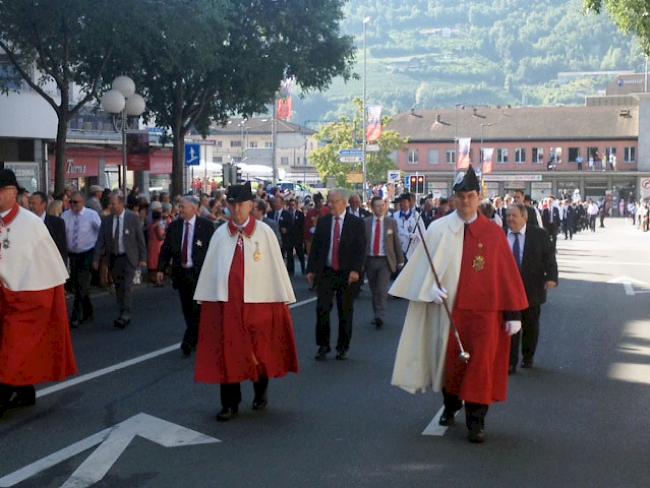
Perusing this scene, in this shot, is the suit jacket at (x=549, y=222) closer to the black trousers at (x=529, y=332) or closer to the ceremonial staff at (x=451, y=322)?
the black trousers at (x=529, y=332)

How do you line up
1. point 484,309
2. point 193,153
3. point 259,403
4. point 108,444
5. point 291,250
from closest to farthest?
point 108,444 < point 484,309 < point 259,403 < point 291,250 < point 193,153

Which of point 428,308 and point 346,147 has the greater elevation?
point 346,147

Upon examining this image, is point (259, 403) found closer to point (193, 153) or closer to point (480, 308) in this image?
point (480, 308)

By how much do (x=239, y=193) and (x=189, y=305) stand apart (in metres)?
3.77

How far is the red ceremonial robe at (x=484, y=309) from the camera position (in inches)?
310

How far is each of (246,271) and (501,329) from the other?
2022 millimetres

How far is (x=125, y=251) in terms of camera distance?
578 inches

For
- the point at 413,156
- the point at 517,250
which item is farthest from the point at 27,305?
the point at 413,156

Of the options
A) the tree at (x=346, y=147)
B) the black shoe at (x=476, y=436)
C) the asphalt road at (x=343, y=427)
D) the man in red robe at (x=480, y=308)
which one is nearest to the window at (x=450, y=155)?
the tree at (x=346, y=147)

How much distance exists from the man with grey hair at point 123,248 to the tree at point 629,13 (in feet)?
39.9

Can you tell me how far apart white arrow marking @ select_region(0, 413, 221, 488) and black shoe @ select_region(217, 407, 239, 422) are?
0.37m

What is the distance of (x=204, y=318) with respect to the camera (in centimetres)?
886

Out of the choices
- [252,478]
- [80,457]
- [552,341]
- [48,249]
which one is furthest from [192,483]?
[552,341]

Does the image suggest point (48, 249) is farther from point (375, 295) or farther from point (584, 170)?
point (584, 170)
